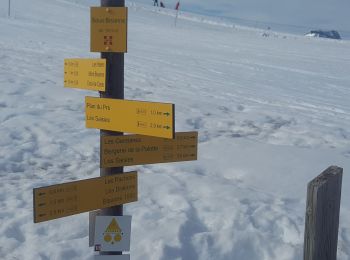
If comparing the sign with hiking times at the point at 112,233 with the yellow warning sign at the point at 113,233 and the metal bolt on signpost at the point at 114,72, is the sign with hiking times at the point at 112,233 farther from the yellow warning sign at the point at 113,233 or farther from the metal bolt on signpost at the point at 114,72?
the metal bolt on signpost at the point at 114,72

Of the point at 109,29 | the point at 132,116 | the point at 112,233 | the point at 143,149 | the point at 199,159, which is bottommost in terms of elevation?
the point at 199,159

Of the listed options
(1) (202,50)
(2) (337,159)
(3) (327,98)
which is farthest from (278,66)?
(2) (337,159)

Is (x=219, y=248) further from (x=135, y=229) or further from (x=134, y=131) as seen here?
(x=134, y=131)

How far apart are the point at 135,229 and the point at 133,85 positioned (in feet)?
24.7

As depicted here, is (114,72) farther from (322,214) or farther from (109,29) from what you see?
(322,214)

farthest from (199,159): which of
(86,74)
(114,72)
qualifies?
(114,72)

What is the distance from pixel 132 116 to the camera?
302 centimetres

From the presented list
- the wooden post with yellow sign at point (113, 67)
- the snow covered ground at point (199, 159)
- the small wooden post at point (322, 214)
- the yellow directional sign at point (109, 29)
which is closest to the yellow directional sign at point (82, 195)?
the wooden post with yellow sign at point (113, 67)

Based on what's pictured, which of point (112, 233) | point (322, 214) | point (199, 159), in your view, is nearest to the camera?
point (322, 214)

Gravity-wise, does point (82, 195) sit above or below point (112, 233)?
above

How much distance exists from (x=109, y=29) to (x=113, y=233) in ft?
3.64

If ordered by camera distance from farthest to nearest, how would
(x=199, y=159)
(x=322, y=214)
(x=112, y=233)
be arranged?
1. (x=199, y=159)
2. (x=112, y=233)
3. (x=322, y=214)

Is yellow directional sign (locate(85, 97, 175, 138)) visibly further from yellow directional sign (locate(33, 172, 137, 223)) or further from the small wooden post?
the small wooden post

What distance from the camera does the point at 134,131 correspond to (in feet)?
9.88
